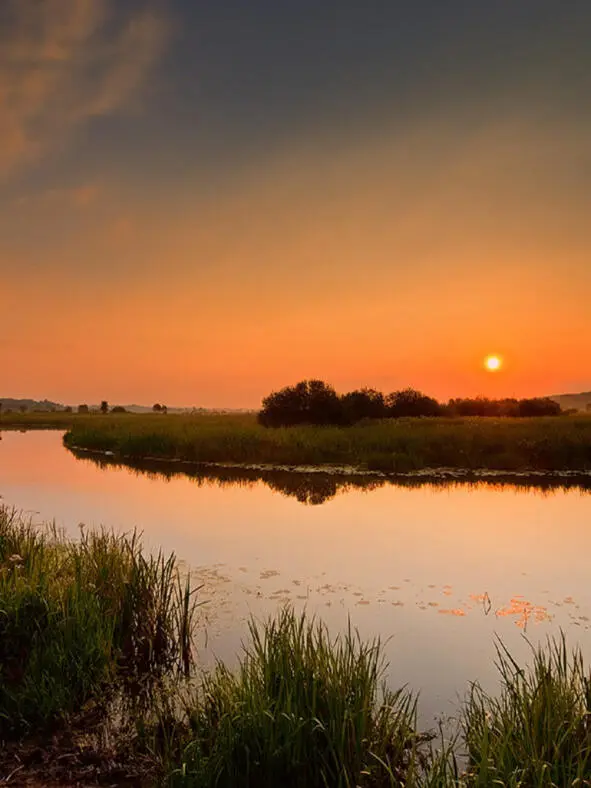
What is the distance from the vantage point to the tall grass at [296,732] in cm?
416

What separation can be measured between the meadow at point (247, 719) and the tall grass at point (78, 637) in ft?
0.06

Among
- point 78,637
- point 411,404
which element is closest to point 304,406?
point 411,404

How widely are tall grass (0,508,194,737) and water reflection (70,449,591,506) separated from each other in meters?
10.3

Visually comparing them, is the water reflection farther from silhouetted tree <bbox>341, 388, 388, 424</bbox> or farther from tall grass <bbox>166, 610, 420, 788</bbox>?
silhouetted tree <bbox>341, 388, 388, 424</bbox>

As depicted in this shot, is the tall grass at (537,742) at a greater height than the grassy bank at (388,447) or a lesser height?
lesser

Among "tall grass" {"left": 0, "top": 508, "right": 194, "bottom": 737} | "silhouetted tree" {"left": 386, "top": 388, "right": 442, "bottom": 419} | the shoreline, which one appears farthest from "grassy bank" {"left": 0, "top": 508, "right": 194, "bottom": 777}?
"silhouetted tree" {"left": 386, "top": 388, "right": 442, "bottom": 419}

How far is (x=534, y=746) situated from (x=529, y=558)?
8.02 m

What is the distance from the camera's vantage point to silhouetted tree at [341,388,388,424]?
1810 inches

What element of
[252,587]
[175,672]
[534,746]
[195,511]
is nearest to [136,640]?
[175,672]

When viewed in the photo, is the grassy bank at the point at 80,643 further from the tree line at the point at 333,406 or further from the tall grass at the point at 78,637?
the tree line at the point at 333,406

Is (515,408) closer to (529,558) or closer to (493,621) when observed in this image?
(529,558)

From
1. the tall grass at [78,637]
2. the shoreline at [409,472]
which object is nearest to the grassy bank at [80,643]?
the tall grass at [78,637]

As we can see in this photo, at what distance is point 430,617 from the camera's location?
26.9 feet

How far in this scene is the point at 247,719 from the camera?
4340 millimetres
